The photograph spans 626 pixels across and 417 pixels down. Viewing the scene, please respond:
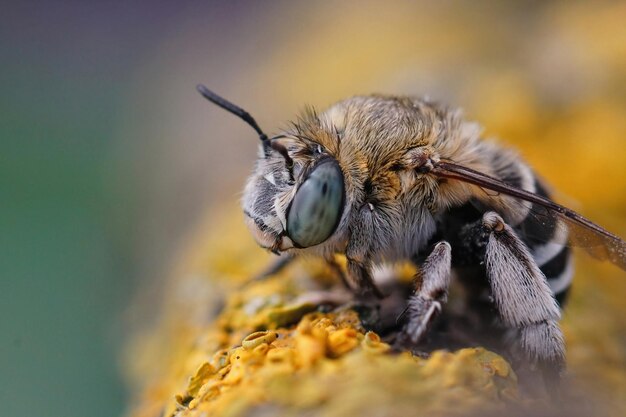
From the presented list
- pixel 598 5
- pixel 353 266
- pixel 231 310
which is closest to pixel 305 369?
pixel 353 266

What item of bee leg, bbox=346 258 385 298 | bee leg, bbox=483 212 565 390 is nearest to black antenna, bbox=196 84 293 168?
bee leg, bbox=346 258 385 298

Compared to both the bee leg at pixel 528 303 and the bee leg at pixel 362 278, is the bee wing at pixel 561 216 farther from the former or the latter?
the bee leg at pixel 362 278

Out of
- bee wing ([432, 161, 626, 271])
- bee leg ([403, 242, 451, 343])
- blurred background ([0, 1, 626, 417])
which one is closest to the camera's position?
bee leg ([403, 242, 451, 343])

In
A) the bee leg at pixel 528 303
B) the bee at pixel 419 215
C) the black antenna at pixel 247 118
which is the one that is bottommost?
the bee leg at pixel 528 303

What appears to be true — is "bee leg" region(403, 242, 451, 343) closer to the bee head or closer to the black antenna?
the bee head

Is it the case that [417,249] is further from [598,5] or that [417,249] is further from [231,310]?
[598,5]

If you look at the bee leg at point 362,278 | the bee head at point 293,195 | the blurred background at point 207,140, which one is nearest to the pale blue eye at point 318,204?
the bee head at point 293,195
